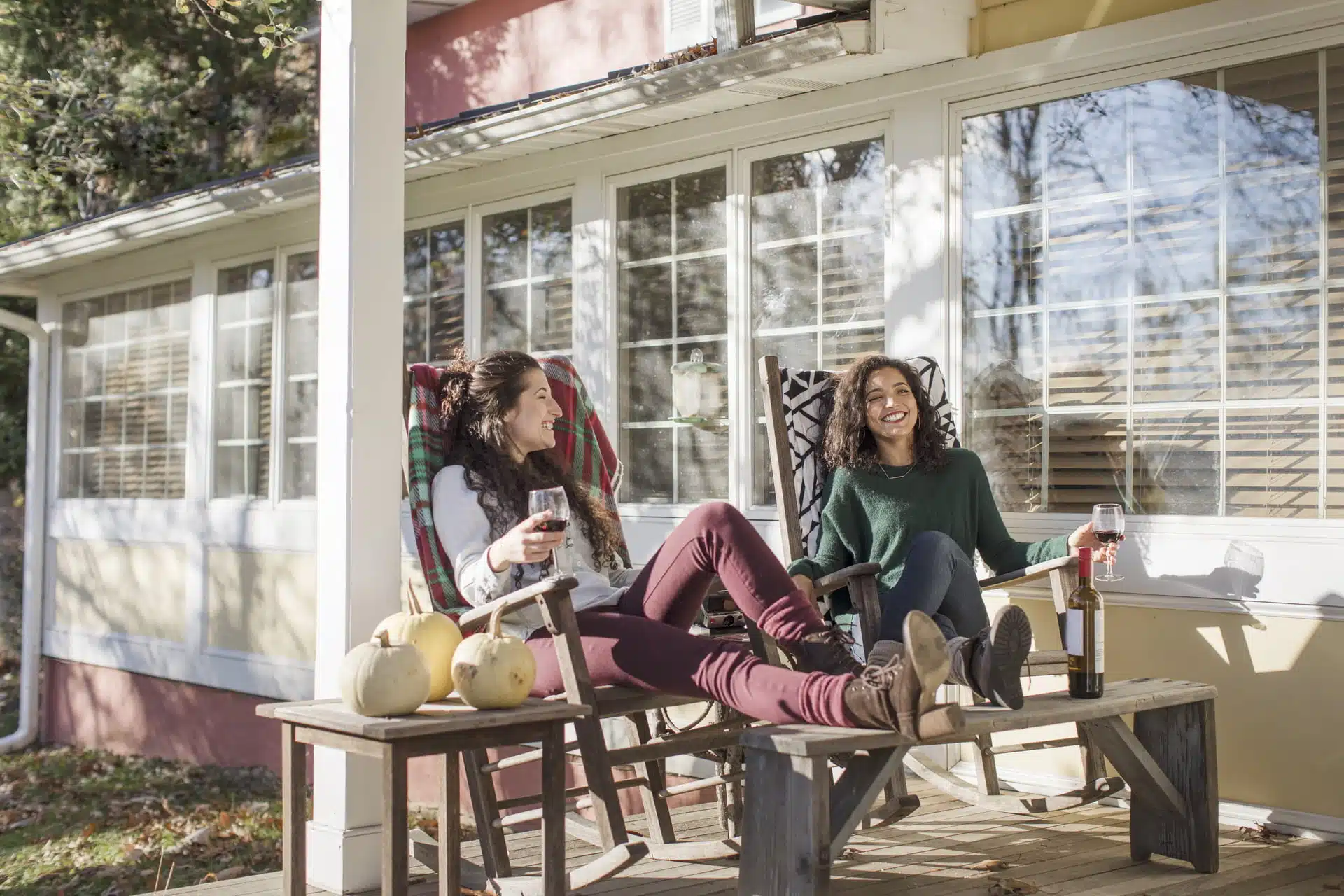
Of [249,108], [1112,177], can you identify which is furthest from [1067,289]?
[249,108]

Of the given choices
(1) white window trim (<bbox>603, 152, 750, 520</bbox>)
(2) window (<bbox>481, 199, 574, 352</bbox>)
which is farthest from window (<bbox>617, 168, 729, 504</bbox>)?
(2) window (<bbox>481, 199, 574, 352</bbox>)

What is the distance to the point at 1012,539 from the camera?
4.27 metres

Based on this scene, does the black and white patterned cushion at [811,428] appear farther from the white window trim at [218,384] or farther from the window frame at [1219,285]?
the white window trim at [218,384]

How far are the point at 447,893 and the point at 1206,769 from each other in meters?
1.76

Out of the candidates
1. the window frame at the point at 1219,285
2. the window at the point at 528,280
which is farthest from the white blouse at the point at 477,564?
→ the window at the point at 528,280

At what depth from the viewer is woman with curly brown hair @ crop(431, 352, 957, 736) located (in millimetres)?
2697

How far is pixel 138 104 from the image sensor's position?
11.8m

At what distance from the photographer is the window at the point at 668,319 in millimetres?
5234

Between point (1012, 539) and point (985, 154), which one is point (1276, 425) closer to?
point (1012, 539)

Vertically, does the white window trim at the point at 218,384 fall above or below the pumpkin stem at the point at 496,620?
above

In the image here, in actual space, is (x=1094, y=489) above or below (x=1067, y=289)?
below

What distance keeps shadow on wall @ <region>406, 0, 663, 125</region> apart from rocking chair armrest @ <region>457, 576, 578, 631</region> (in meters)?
4.87

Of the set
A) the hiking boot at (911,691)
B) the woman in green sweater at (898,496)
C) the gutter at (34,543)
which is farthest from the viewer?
the gutter at (34,543)

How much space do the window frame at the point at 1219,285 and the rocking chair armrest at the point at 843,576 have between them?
0.81 m
